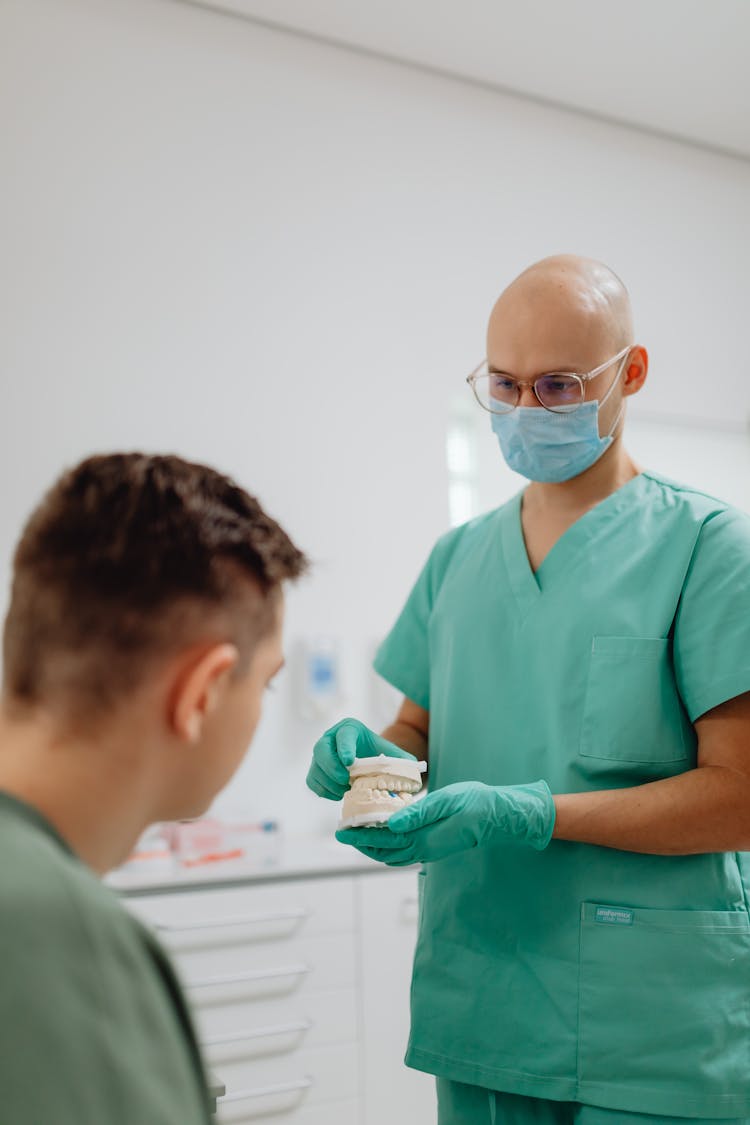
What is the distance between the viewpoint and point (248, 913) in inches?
87.5

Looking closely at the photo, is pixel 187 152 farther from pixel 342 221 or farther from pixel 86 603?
pixel 86 603

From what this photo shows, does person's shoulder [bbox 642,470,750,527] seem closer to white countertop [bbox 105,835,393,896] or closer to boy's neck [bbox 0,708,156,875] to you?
boy's neck [bbox 0,708,156,875]

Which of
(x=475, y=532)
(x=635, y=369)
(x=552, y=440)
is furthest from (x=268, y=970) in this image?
(x=635, y=369)

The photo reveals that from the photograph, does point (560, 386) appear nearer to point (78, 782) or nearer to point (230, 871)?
point (78, 782)

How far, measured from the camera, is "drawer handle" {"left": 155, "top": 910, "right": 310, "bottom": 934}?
2145 mm

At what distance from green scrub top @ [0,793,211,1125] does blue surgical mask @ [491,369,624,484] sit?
963 millimetres

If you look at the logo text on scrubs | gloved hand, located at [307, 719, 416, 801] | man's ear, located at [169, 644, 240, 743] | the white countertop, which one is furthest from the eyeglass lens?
the white countertop

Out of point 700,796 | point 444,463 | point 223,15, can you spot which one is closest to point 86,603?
point 700,796

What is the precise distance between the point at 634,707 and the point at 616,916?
25 cm

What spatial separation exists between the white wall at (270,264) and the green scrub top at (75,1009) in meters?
2.12

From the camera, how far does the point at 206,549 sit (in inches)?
29.8

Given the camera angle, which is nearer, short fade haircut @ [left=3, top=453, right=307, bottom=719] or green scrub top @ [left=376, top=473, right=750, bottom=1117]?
short fade haircut @ [left=3, top=453, right=307, bottom=719]

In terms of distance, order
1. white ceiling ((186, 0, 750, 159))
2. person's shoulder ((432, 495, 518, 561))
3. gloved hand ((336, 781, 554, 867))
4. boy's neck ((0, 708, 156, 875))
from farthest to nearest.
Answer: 1. white ceiling ((186, 0, 750, 159))
2. person's shoulder ((432, 495, 518, 561))
3. gloved hand ((336, 781, 554, 867))
4. boy's neck ((0, 708, 156, 875))

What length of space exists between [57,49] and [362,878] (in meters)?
2.30
